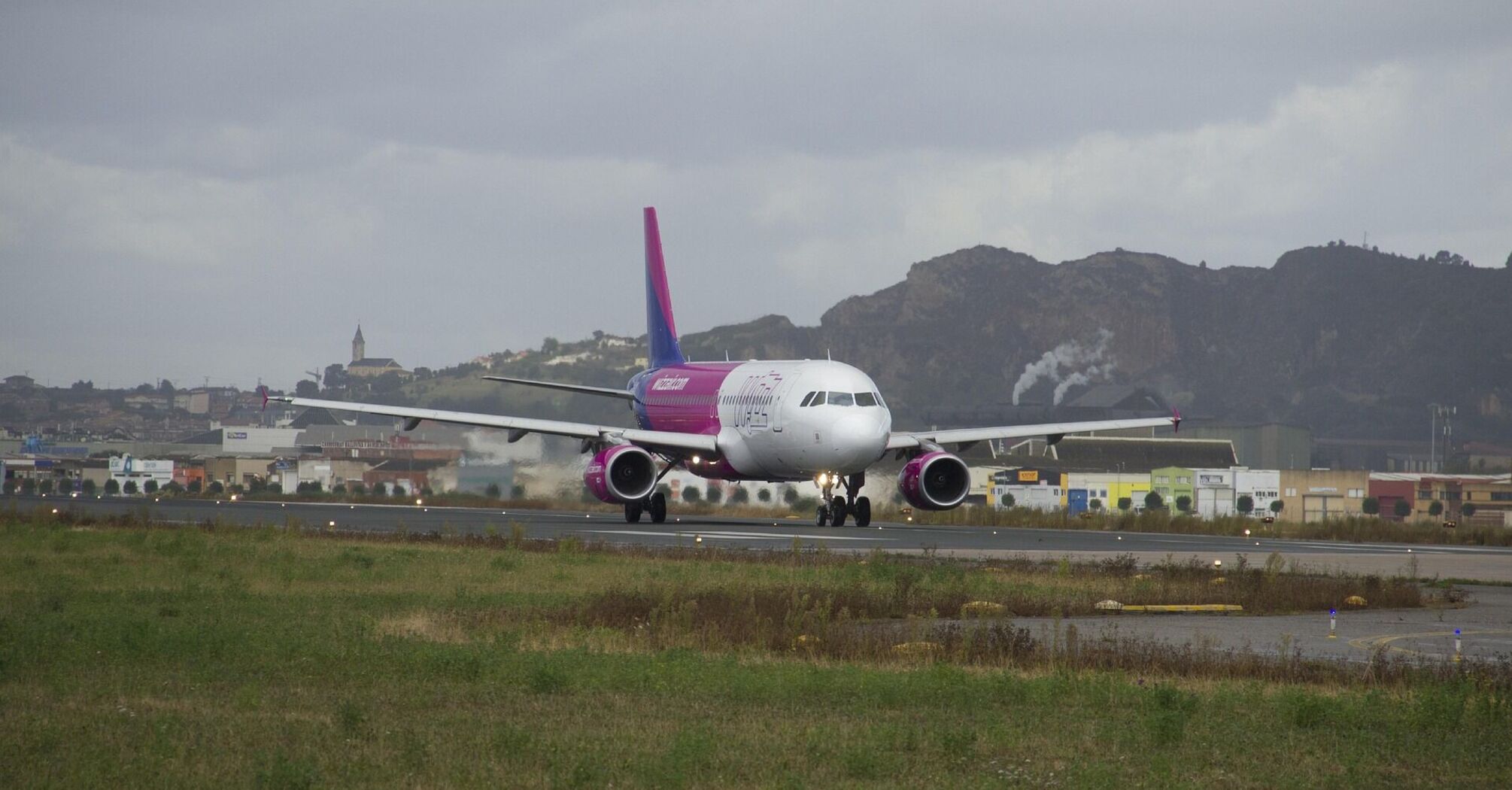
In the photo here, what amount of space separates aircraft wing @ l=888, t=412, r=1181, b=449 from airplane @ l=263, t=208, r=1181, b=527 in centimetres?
5

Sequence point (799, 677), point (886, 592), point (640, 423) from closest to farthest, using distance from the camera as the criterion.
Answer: point (799, 677)
point (886, 592)
point (640, 423)

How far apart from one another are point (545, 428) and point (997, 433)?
12.8 meters

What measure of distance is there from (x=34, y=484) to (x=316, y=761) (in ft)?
284

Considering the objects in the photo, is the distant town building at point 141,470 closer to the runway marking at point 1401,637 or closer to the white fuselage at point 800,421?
the white fuselage at point 800,421

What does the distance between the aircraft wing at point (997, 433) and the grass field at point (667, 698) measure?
23.5 m

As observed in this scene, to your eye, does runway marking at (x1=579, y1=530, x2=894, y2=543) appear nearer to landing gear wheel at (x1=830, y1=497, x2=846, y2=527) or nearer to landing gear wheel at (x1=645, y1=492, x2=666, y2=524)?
landing gear wheel at (x1=830, y1=497, x2=846, y2=527)

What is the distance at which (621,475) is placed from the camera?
44938mm

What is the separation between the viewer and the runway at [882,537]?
34000 millimetres

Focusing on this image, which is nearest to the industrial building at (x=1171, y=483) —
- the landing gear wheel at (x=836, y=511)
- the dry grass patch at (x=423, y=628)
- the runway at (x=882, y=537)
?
the runway at (x=882, y=537)

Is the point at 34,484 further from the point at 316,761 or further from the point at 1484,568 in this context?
the point at 316,761

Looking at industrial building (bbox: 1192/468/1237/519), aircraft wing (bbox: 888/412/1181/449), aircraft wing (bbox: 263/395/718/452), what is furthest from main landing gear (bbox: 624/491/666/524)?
industrial building (bbox: 1192/468/1237/519)

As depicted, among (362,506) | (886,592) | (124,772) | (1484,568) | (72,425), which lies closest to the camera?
(124,772)

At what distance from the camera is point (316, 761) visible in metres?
10.4

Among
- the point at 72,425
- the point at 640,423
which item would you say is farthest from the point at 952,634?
the point at 72,425
